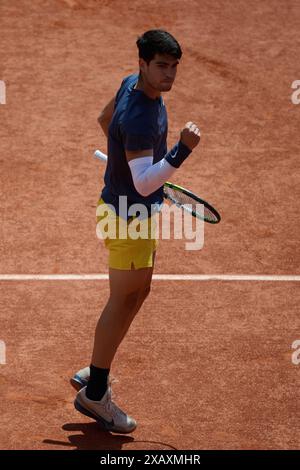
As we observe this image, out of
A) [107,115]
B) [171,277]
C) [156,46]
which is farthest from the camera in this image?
[171,277]

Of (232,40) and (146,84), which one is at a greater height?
(232,40)

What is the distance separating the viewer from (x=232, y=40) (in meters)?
12.6

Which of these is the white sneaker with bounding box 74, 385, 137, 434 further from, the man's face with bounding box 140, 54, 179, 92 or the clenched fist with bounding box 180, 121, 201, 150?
the man's face with bounding box 140, 54, 179, 92

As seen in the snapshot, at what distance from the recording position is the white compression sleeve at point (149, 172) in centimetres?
573

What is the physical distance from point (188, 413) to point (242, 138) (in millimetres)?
4588

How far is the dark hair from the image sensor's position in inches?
230

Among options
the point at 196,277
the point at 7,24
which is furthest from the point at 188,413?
the point at 7,24

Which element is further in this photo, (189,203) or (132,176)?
(189,203)

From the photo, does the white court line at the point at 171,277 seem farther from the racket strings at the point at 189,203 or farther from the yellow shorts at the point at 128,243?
the yellow shorts at the point at 128,243

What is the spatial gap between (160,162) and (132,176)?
0.69 feet

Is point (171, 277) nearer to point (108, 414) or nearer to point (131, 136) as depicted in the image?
point (108, 414)

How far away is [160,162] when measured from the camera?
18.9 feet

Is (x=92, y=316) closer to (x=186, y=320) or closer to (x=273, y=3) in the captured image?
(x=186, y=320)

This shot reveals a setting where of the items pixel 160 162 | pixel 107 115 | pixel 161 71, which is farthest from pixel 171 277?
pixel 161 71
